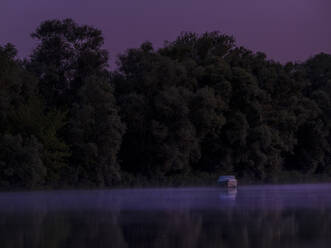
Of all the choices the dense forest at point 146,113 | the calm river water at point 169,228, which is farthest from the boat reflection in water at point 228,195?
the calm river water at point 169,228

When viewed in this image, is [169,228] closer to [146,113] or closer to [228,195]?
[228,195]

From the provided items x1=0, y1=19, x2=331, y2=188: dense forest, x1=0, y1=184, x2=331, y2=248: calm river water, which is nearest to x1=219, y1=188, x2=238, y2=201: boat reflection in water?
x1=0, y1=19, x2=331, y2=188: dense forest

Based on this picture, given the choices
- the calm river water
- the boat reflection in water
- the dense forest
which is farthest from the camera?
the dense forest

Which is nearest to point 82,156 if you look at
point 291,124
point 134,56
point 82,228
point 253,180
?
point 134,56

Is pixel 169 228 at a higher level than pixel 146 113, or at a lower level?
lower

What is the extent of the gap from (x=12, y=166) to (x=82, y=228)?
35.6 metres

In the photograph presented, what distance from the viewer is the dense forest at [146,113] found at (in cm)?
6091

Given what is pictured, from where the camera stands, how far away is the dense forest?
60.9 meters

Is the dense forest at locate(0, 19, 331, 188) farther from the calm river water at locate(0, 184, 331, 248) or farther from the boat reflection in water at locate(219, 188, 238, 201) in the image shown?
the calm river water at locate(0, 184, 331, 248)

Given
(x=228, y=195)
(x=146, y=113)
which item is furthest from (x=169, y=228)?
(x=146, y=113)

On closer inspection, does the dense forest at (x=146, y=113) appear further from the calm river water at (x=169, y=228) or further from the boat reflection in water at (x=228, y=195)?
the calm river water at (x=169, y=228)

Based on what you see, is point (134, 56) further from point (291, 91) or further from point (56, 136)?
point (291, 91)

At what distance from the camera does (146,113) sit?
2680 inches

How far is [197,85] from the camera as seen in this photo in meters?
72.6
